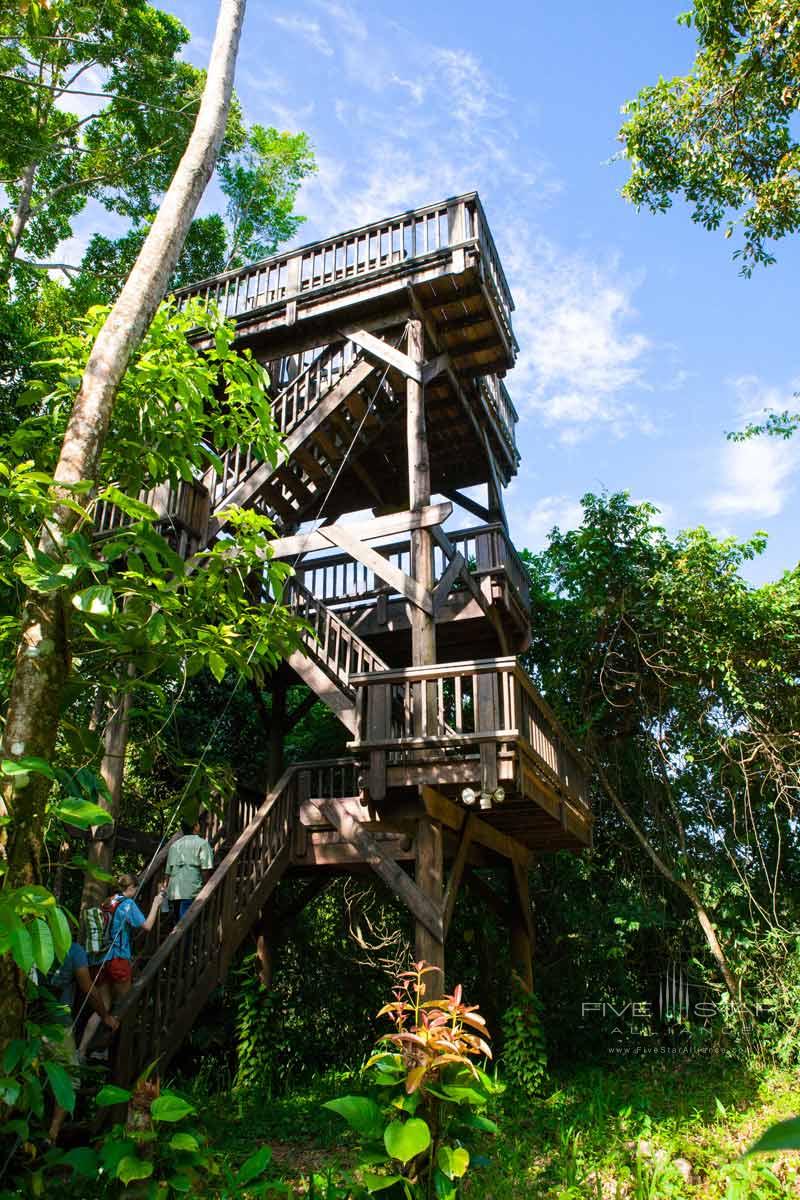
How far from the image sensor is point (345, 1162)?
6.34 metres

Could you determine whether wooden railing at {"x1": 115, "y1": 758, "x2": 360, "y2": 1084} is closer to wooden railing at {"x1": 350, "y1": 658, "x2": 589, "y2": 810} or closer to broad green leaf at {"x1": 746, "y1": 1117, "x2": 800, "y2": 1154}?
wooden railing at {"x1": 350, "y1": 658, "x2": 589, "y2": 810}

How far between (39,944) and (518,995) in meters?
8.90

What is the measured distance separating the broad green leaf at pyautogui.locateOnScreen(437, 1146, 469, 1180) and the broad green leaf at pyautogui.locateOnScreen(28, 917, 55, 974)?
5.75ft

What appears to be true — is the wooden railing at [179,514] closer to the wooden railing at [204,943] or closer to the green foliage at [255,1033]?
the wooden railing at [204,943]

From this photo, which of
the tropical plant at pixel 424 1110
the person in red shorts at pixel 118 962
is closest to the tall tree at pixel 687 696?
the person in red shorts at pixel 118 962

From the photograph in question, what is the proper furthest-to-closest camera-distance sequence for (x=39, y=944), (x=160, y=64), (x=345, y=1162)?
1. (x=160, y=64)
2. (x=345, y=1162)
3. (x=39, y=944)

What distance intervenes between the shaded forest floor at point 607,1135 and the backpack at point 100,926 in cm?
180

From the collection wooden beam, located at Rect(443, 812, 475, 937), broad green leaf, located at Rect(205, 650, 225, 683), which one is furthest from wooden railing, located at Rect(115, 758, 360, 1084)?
broad green leaf, located at Rect(205, 650, 225, 683)

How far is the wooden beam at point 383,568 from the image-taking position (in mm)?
8170

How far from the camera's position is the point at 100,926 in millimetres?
6625

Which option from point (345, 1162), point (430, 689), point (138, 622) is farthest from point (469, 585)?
point (138, 622)

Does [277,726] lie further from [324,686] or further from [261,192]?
[261,192]

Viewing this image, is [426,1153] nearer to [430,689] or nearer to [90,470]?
[90,470]

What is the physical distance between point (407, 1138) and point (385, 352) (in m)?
8.15
